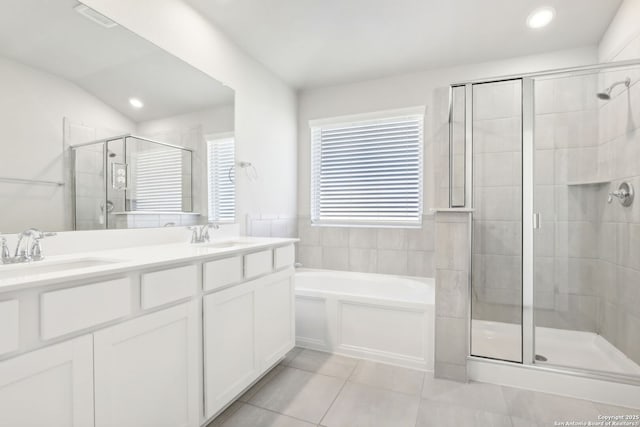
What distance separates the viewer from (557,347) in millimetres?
2068

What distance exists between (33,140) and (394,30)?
243 centimetres

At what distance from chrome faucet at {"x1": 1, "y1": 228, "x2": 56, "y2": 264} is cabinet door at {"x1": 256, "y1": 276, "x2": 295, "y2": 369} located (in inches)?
40.8

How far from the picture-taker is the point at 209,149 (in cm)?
236

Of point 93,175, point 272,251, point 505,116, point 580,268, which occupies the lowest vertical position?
point 580,268

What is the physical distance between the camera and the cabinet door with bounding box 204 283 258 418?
1521 mm

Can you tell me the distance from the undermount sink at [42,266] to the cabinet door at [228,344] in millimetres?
524

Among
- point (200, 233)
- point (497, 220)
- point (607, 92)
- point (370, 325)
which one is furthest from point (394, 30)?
point (370, 325)

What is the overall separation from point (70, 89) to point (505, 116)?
2.78 metres

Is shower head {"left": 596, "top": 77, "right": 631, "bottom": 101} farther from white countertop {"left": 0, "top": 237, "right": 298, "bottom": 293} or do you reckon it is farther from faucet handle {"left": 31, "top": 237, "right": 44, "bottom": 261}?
faucet handle {"left": 31, "top": 237, "right": 44, "bottom": 261}

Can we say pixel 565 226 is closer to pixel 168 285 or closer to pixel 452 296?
pixel 452 296

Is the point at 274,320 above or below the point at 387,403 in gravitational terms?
above

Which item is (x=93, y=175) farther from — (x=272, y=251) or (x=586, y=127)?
(x=586, y=127)

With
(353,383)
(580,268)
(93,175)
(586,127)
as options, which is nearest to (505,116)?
(586,127)

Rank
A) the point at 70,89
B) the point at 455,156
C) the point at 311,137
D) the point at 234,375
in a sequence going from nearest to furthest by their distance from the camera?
1. the point at 70,89
2. the point at 234,375
3. the point at 455,156
4. the point at 311,137
